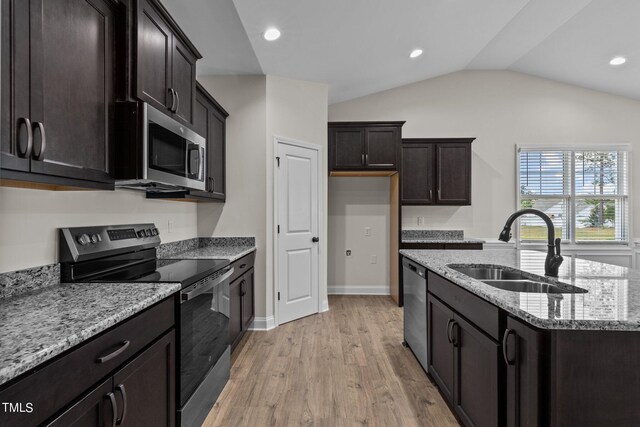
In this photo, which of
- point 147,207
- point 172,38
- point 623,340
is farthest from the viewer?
point 147,207

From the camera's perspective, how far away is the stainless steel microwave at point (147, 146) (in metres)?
1.59

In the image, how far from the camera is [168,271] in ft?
6.46

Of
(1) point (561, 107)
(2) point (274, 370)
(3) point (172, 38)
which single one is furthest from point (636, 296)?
(1) point (561, 107)

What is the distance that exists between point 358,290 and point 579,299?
12.6 ft

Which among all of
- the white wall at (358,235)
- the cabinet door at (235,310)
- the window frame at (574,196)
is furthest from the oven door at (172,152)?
the window frame at (574,196)

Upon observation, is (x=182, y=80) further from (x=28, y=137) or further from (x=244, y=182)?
(x=244, y=182)

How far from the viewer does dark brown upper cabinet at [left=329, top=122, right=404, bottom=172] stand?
434cm

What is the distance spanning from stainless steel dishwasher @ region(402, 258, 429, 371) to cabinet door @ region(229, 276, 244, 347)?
146 cm

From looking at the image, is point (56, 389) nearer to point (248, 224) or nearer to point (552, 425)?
point (552, 425)

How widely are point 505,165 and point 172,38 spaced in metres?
4.84

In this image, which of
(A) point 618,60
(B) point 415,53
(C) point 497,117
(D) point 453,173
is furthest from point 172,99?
(A) point 618,60

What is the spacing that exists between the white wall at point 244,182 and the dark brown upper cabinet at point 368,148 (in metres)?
1.16

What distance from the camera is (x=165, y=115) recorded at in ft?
6.02

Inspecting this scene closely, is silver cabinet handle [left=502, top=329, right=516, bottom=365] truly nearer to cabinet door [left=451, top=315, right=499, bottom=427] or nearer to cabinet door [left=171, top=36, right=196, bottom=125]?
cabinet door [left=451, top=315, right=499, bottom=427]
